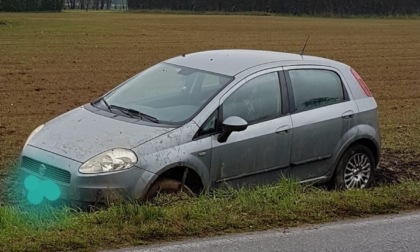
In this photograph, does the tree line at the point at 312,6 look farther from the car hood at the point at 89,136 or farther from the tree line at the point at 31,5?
the car hood at the point at 89,136

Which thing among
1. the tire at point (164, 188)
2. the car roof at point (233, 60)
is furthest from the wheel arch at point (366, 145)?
the tire at point (164, 188)

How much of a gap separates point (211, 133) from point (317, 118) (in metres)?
1.33

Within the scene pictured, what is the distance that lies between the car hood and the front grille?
0.47 feet

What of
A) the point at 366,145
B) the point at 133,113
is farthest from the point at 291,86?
the point at 133,113

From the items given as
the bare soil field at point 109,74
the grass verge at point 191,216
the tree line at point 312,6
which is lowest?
the tree line at point 312,6

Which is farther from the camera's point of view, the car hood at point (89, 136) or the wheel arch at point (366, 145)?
the wheel arch at point (366, 145)

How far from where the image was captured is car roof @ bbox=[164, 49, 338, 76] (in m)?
7.10

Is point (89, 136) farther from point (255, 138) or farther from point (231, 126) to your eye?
point (255, 138)

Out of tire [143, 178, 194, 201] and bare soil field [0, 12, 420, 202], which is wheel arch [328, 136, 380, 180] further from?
tire [143, 178, 194, 201]

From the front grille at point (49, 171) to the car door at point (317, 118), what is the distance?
234 centimetres

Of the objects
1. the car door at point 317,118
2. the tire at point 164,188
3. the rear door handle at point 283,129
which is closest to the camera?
the tire at point 164,188

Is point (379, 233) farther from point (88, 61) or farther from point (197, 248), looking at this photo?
point (88, 61)

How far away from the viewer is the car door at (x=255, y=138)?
6527 millimetres

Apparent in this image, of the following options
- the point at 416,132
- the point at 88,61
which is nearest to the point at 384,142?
the point at 416,132
